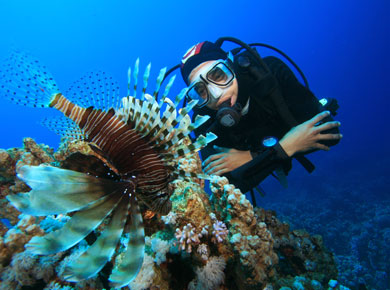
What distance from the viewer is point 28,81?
2.76 meters

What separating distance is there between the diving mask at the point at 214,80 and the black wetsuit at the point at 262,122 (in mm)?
178

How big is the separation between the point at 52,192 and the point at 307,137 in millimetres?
3004

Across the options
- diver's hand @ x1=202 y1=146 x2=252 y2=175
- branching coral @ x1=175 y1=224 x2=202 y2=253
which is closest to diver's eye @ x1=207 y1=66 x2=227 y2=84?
diver's hand @ x1=202 y1=146 x2=252 y2=175

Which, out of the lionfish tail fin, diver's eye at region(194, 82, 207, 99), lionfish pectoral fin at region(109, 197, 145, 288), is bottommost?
lionfish pectoral fin at region(109, 197, 145, 288)

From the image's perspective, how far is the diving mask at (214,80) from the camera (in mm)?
3432

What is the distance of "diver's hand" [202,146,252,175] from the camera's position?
3184 mm

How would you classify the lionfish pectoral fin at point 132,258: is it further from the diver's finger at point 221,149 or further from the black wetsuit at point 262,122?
the diver's finger at point 221,149

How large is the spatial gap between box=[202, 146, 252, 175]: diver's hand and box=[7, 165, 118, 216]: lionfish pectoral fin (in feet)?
6.61

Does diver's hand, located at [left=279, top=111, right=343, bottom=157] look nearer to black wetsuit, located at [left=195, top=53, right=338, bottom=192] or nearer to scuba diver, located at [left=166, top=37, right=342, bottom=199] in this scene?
scuba diver, located at [left=166, top=37, right=342, bottom=199]

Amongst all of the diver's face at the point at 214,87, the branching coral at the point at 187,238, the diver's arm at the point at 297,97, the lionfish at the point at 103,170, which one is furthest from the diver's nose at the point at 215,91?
the branching coral at the point at 187,238

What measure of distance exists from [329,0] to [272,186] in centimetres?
9793

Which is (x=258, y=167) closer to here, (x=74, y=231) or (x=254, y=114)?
(x=254, y=114)

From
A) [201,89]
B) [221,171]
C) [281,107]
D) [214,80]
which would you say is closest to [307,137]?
[281,107]

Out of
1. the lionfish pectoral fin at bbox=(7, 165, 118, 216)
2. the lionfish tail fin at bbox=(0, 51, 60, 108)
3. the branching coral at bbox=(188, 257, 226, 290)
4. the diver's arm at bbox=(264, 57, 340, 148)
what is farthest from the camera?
the diver's arm at bbox=(264, 57, 340, 148)
